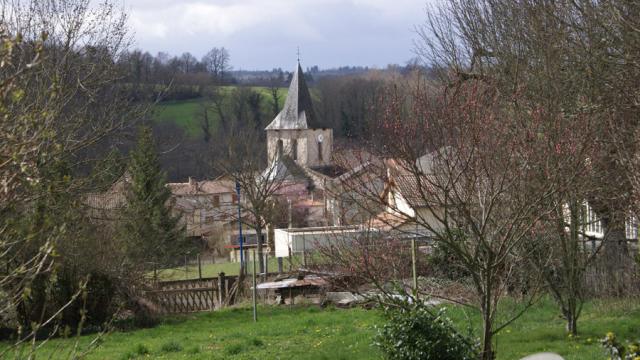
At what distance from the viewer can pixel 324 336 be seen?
15023 mm

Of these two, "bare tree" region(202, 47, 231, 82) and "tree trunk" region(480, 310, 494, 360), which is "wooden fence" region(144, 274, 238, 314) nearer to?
"tree trunk" region(480, 310, 494, 360)

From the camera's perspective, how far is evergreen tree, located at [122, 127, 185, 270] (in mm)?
21531

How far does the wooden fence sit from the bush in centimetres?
1360

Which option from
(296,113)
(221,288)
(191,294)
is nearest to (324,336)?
(191,294)

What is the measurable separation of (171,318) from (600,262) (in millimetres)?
10222

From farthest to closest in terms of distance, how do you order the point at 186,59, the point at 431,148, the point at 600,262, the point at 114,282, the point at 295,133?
1. the point at 186,59
2. the point at 295,133
3. the point at 114,282
4. the point at 600,262
5. the point at 431,148

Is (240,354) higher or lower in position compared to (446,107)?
lower

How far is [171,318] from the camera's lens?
2128cm

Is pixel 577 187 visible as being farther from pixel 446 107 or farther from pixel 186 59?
pixel 186 59

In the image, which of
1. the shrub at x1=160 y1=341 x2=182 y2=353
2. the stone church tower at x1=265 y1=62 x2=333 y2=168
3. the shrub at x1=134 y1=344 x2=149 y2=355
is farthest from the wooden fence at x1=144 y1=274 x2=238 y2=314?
the stone church tower at x1=265 y1=62 x2=333 y2=168

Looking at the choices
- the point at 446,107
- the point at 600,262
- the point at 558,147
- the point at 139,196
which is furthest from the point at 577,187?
the point at 139,196

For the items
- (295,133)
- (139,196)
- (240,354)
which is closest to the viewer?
(240,354)

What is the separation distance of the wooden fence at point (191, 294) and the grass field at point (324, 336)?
107 inches

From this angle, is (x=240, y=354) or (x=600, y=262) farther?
(x=600, y=262)
